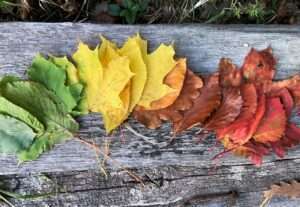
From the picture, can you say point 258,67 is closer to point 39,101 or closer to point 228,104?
point 228,104

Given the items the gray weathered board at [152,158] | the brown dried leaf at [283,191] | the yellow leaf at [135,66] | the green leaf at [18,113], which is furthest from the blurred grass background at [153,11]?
the brown dried leaf at [283,191]

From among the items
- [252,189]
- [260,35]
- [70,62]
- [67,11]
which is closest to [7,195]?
[70,62]

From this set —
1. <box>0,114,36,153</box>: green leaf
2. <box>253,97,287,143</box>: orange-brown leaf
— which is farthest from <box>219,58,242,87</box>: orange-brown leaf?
<box>0,114,36,153</box>: green leaf

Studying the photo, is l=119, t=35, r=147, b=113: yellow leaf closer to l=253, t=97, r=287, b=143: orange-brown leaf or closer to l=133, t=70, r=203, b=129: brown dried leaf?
l=133, t=70, r=203, b=129: brown dried leaf

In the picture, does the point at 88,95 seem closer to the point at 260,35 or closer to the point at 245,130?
the point at 245,130

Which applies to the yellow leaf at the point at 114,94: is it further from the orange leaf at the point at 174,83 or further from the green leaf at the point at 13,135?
the green leaf at the point at 13,135
